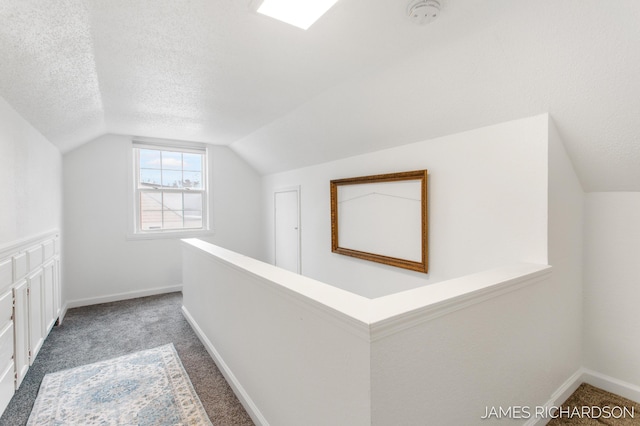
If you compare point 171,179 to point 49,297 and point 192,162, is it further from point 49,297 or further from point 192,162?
point 49,297

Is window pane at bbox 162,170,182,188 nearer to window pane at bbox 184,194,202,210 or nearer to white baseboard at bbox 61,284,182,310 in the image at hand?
window pane at bbox 184,194,202,210

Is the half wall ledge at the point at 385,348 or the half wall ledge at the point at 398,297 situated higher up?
the half wall ledge at the point at 398,297

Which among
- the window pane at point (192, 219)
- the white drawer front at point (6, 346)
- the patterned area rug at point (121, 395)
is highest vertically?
the window pane at point (192, 219)

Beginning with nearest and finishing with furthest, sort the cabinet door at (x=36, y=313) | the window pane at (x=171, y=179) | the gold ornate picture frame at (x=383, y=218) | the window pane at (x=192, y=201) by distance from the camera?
1. the cabinet door at (x=36, y=313)
2. the gold ornate picture frame at (x=383, y=218)
3. the window pane at (x=171, y=179)
4. the window pane at (x=192, y=201)

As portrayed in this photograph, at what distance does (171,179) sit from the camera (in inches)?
176

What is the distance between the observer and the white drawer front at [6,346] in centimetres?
175

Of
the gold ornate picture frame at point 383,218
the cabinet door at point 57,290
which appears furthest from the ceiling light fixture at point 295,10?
the cabinet door at point 57,290

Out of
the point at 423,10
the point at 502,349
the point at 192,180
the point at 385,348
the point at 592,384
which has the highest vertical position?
the point at 423,10

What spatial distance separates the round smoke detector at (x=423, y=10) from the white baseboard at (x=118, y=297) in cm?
437

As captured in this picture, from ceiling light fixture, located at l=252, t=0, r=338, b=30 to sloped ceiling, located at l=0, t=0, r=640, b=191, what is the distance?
7 centimetres

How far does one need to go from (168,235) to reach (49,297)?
66.8 inches

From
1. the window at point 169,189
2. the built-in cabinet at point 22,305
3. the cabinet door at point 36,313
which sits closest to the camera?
the built-in cabinet at point 22,305

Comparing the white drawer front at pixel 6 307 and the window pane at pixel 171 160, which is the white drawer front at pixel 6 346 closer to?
the white drawer front at pixel 6 307

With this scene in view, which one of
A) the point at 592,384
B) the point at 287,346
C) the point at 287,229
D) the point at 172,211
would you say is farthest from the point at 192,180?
the point at 592,384
